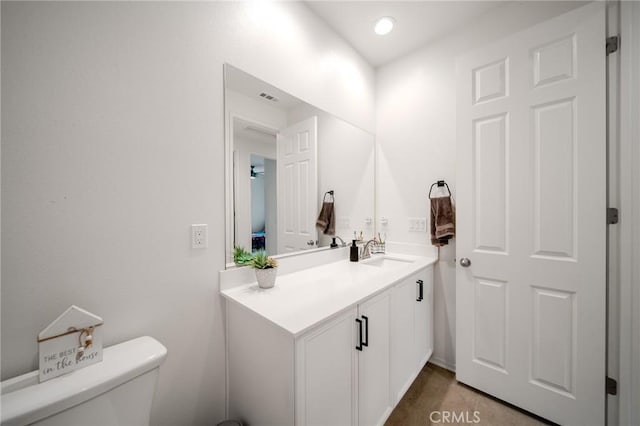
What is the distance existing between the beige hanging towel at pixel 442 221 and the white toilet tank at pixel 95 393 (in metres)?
1.83

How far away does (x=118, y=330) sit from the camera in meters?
0.91

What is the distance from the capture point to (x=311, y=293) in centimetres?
120

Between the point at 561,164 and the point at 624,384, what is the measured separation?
3.87 feet

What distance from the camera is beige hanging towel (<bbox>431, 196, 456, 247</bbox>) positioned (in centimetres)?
181

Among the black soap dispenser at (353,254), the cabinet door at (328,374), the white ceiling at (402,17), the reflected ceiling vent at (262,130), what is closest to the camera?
the cabinet door at (328,374)

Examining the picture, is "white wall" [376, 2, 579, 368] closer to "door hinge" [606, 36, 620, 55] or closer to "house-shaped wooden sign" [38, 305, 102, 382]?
"door hinge" [606, 36, 620, 55]

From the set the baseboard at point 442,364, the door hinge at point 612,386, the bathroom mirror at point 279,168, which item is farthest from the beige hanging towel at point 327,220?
the door hinge at point 612,386

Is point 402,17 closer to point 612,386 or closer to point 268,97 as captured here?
point 268,97

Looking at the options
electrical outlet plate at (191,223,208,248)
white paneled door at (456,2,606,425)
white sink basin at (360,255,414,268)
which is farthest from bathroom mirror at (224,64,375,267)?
white paneled door at (456,2,606,425)

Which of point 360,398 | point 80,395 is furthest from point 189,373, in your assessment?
point 360,398

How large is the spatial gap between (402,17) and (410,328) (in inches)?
87.4

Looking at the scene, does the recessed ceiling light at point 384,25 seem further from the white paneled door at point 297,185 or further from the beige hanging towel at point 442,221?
the beige hanging towel at point 442,221

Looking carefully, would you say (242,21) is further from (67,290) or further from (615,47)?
(615,47)

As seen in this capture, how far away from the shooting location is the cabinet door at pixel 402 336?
4.53ft
